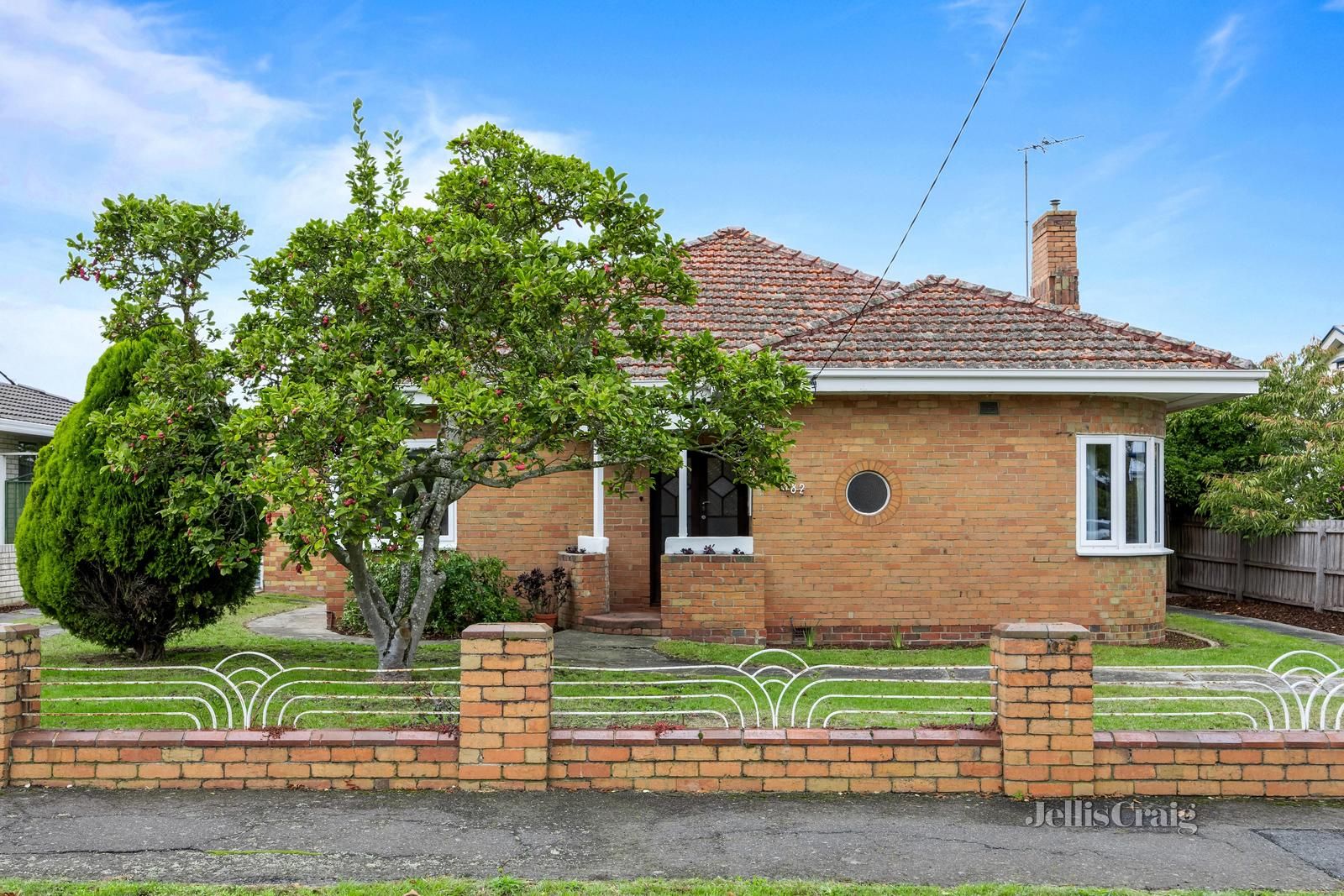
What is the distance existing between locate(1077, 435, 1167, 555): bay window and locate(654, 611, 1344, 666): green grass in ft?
3.74

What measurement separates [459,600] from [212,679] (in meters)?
3.45

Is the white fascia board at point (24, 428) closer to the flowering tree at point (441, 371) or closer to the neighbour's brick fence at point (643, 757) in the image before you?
the flowering tree at point (441, 371)

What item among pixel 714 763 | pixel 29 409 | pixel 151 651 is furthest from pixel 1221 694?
pixel 29 409

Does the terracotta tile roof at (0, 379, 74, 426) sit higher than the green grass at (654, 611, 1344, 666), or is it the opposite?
the terracotta tile roof at (0, 379, 74, 426)

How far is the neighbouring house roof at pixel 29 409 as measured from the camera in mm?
15898

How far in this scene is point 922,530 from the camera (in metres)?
11.6

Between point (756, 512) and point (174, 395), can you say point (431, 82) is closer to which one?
point (174, 395)

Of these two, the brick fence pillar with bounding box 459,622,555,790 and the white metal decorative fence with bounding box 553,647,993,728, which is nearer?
the brick fence pillar with bounding box 459,622,555,790

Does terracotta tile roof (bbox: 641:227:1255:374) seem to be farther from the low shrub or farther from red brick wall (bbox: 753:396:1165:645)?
the low shrub

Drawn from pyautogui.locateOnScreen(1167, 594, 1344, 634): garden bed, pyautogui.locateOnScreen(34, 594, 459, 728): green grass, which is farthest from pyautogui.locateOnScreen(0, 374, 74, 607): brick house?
pyautogui.locateOnScreen(1167, 594, 1344, 634): garden bed

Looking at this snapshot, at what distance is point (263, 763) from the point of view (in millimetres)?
5711

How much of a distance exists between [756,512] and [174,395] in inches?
234

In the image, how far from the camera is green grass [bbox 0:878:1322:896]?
4.38 metres

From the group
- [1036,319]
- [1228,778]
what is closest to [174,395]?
[1228,778]
